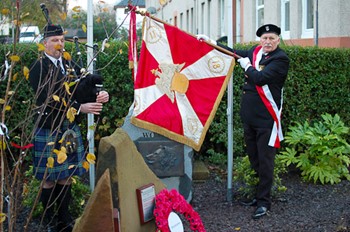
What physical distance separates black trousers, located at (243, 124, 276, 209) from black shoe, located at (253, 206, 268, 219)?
5 cm

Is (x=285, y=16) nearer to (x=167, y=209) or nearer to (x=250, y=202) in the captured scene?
(x=250, y=202)

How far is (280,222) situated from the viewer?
18.2ft

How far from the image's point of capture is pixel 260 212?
5.70m

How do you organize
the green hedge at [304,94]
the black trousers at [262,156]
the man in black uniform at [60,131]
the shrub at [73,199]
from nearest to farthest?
the man in black uniform at [60,131]
the shrub at [73,199]
the black trousers at [262,156]
the green hedge at [304,94]

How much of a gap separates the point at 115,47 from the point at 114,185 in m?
3.93

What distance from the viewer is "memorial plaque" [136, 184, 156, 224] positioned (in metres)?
3.92

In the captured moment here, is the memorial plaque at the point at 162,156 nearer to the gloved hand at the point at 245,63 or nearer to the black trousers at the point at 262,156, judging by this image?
the black trousers at the point at 262,156

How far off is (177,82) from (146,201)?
202cm

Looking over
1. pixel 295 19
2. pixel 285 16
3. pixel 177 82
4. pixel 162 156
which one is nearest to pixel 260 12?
pixel 285 16

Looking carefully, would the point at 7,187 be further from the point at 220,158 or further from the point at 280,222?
the point at 220,158

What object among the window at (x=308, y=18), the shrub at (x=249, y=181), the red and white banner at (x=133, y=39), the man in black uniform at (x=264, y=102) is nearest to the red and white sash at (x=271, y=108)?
the man in black uniform at (x=264, y=102)

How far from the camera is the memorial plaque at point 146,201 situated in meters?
3.92

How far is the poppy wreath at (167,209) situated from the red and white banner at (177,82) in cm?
149

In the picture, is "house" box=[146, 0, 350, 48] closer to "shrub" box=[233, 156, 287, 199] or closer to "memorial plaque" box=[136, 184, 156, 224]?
"memorial plaque" box=[136, 184, 156, 224]
